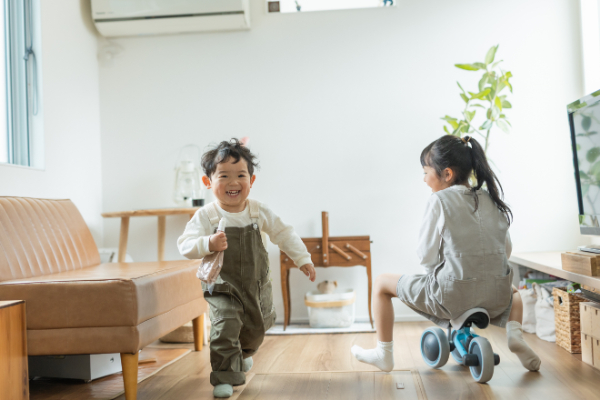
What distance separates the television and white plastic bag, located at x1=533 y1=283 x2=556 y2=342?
0.50m

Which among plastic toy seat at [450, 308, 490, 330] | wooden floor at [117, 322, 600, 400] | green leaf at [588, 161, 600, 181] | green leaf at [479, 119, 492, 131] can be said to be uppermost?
green leaf at [479, 119, 492, 131]

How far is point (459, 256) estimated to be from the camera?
1.75 meters

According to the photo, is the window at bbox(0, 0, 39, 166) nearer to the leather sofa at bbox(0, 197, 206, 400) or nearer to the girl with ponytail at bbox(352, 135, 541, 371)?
the leather sofa at bbox(0, 197, 206, 400)

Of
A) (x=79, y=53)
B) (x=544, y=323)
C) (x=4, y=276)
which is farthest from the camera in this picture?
(x=79, y=53)

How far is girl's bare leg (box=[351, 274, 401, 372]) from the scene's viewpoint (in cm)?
190

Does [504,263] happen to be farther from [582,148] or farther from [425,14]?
[425,14]

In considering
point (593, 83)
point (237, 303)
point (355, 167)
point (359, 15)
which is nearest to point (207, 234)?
point (237, 303)

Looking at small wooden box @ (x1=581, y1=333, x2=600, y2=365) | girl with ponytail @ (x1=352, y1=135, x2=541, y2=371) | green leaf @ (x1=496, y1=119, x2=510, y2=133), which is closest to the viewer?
girl with ponytail @ (x1=352, y1=135, x2=541, y2=371)

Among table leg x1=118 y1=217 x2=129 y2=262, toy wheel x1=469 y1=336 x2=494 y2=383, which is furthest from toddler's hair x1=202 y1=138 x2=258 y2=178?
table leg x1=118 y1=217 x2=129 y2=262

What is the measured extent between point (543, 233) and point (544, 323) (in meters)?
0.74

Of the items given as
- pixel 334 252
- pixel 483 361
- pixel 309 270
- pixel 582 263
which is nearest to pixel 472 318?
pixel 483 361

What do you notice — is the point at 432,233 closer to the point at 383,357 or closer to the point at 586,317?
the point at 383,357

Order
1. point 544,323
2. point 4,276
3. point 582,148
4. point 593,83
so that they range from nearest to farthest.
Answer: point 4,276 → point 582,148 → point 544,323 → point 593,83

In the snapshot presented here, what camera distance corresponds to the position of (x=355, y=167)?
3.14 m
